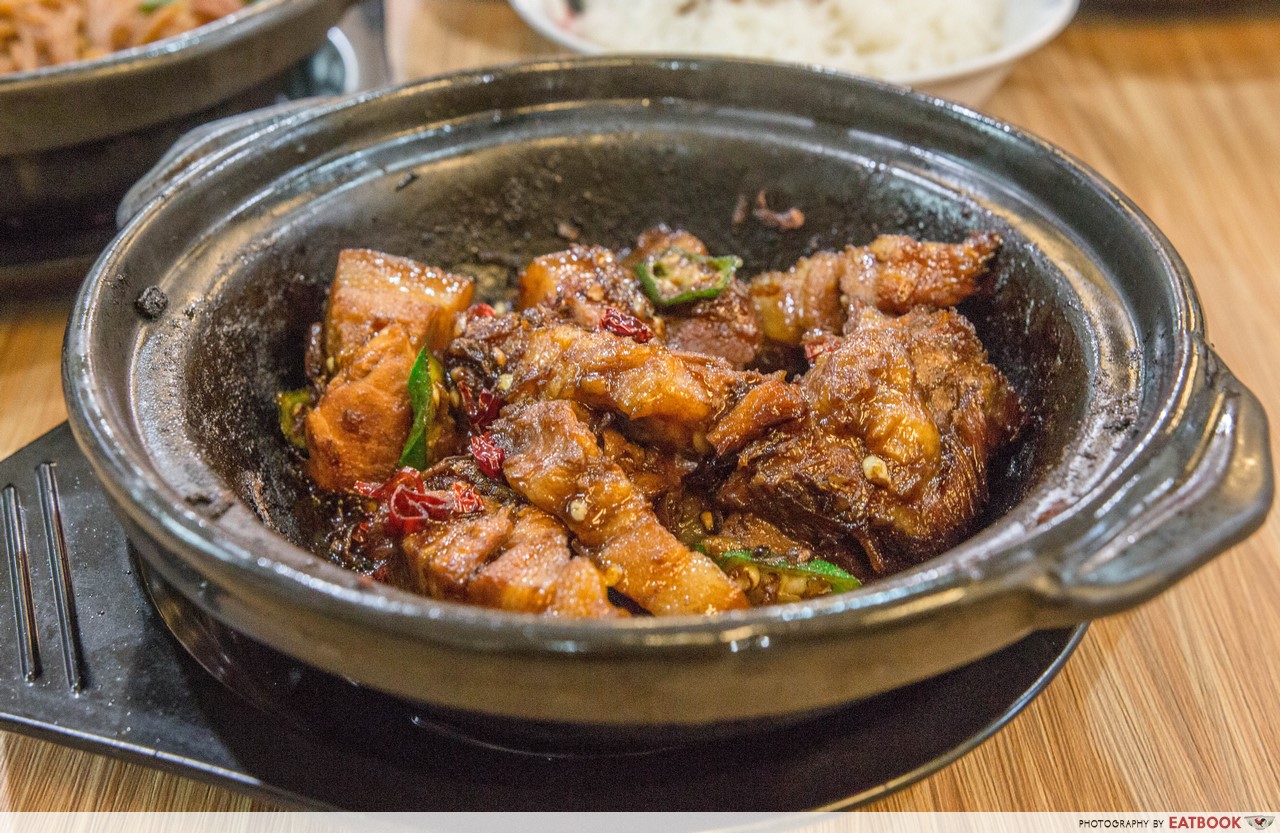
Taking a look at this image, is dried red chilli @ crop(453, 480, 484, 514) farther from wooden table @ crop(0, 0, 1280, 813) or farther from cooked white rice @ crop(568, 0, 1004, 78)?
cooked white rice @ crop(568, 0, 1004, 78)

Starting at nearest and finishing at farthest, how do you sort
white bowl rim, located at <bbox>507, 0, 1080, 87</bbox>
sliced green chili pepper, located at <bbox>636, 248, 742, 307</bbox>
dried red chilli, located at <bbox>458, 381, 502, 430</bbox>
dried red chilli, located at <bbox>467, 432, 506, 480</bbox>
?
1. dried red chilli, located at <bbox>467, 432, 506, 480</bbox>
2. dried red chilli, located at <bbox>458, 381, 502, 430</bbox>
3. sliced green chili pepper, located at <bbox>636, 248, 742, 307</bbox>
4. white bowl rim, located at <bbox>507, 0, 1080, 87</bbox>

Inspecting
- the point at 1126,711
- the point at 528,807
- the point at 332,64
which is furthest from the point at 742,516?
the point at 332,64

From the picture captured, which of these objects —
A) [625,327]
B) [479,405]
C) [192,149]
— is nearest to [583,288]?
[625,327]

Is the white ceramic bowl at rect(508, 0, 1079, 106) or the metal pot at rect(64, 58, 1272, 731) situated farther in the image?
the white ceramic bowl at rect(508, 0, 1079, 106)

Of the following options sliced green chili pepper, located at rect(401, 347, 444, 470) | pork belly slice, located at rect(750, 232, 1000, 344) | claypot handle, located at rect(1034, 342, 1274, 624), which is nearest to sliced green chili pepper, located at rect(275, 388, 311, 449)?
sliced green chili pepper, located at rect(401, 347, 444, 470)

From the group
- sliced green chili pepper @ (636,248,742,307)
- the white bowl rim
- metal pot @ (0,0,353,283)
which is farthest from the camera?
the white bowl rim

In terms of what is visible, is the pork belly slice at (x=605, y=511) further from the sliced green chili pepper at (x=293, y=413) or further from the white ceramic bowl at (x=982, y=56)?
the white ceramic bowl at (x=982, y=56)

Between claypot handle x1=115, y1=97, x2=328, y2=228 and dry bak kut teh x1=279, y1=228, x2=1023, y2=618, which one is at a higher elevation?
claypot handle x1=115, y1=97, x2=328, y2=228

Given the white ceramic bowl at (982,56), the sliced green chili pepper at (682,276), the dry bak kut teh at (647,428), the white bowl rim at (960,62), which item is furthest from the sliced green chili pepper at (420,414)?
the white bowl rim at (960,62)
